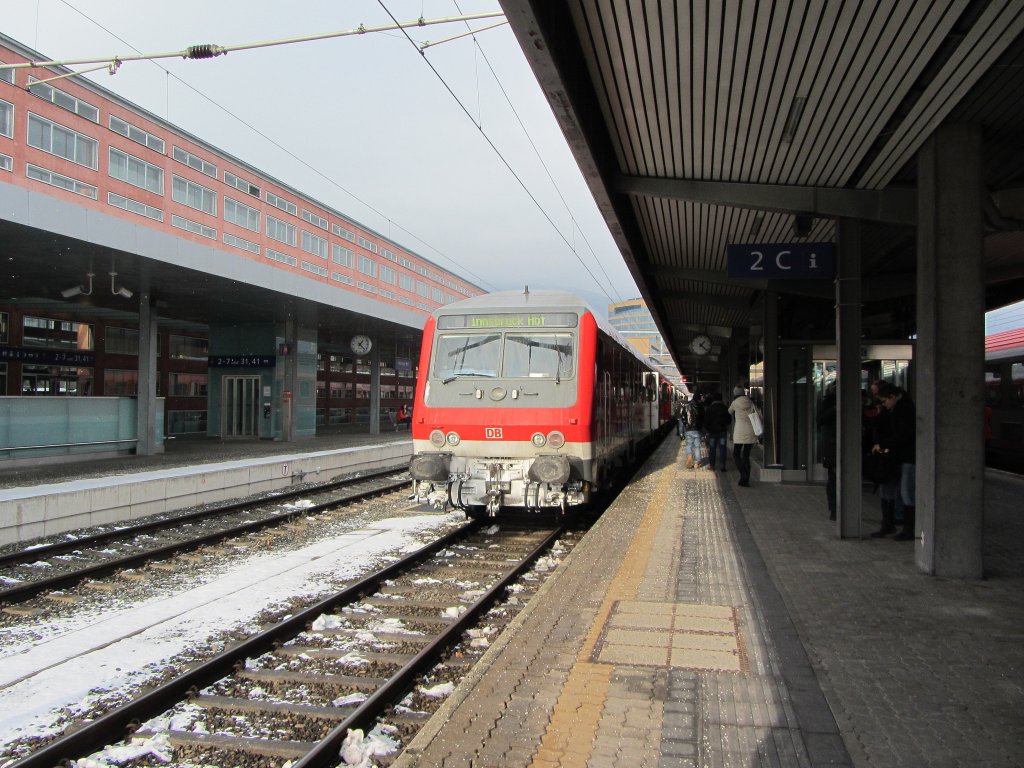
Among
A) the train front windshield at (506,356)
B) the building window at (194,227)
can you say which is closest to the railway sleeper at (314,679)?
the train front windshield at (506,356)

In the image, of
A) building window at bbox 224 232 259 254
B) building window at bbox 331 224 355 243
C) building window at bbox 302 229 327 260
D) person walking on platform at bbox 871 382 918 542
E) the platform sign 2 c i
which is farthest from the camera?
building window at bbox 331 224 355 243

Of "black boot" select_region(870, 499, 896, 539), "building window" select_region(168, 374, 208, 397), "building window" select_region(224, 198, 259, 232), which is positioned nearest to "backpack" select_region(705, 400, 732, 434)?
"black boot" select_region(870, 499, 896, 539)

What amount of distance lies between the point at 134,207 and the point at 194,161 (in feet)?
18.3

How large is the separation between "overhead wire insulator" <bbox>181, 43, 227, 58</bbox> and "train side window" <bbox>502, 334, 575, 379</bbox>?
180 inches

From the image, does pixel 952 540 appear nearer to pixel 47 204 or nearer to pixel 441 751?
pixel 441 751

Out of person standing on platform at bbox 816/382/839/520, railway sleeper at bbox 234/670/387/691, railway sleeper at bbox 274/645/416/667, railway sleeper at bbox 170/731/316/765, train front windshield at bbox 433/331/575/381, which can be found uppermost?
train front windshield at bbox 433/331/575/381

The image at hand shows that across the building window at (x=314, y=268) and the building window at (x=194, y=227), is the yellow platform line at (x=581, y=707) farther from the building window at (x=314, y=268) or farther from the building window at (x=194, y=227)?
the building window at (x=314, y=268)

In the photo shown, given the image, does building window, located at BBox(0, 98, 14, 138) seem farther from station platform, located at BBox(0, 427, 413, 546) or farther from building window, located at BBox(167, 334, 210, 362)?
station platform, located at BBox(0, 427, 413, 546)

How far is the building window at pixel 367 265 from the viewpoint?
57716 millimetres

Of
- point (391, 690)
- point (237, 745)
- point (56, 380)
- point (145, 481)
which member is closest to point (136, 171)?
point (56, 380)

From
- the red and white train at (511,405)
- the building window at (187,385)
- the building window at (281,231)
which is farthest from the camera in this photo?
the building window at (281,231)

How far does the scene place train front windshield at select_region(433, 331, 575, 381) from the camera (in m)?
8.83

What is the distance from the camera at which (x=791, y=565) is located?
6441 millimetres

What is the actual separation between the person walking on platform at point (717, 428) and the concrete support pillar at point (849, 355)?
216 inches
